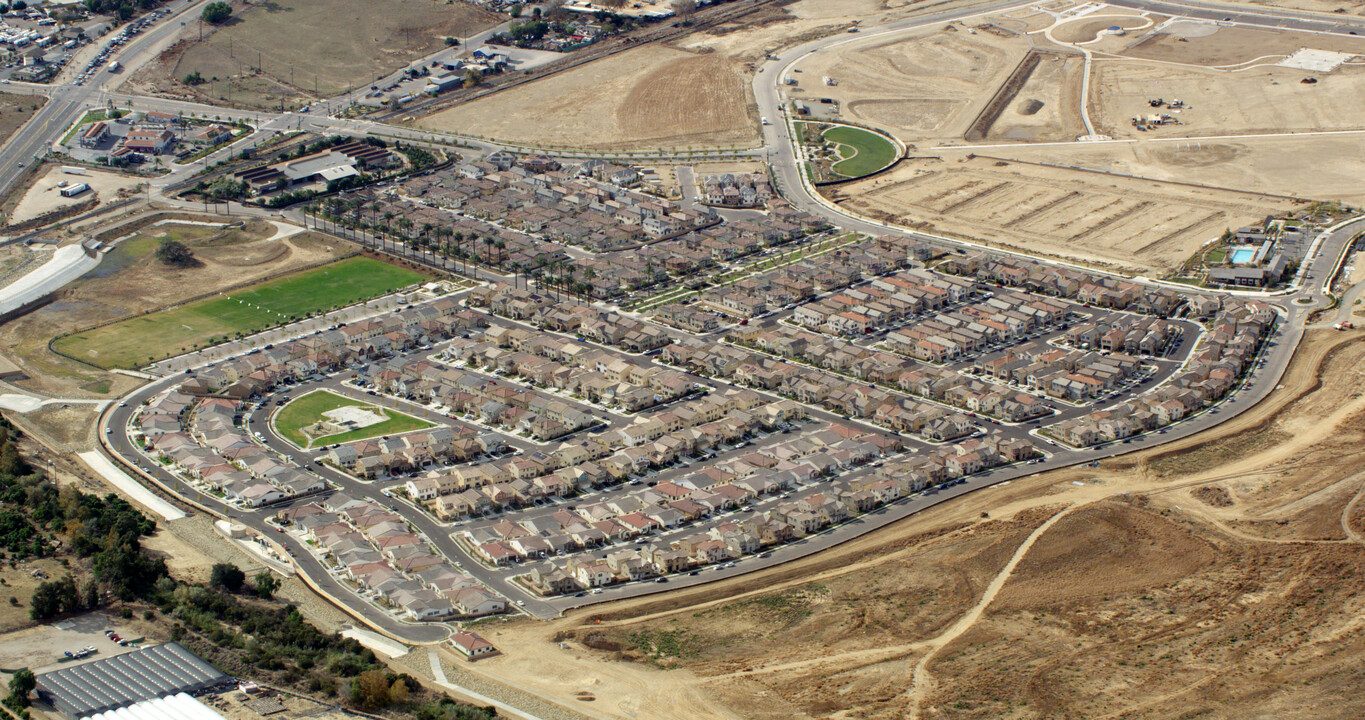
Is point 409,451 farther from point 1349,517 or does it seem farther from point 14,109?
point 14,109

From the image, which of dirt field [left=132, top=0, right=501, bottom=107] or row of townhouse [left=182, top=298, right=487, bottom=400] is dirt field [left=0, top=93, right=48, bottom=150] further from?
row of townhouse [left=182, top=298, right=487, bottom=400]

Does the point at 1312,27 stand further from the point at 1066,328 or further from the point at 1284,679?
the point at 1284,679

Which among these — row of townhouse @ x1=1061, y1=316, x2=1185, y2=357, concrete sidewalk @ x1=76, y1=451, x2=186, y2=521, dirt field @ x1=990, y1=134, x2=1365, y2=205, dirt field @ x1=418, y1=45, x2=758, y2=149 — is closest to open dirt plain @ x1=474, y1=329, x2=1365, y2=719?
row of townhouse @ x1=1061, y1=316, x2=1185, y2=357

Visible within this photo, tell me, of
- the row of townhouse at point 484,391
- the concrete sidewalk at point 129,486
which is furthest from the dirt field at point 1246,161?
the concrete sidewalk at point 129,486

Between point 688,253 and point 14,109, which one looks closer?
point 688,253

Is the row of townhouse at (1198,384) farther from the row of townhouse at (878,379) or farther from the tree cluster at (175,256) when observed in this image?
the tree cluster at (175,256)

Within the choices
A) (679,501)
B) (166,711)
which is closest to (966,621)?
(679,501)

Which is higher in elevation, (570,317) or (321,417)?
(570,317)
